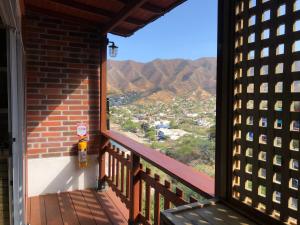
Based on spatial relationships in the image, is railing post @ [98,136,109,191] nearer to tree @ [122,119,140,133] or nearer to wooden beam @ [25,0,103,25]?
tree @ [122,119,140,133]

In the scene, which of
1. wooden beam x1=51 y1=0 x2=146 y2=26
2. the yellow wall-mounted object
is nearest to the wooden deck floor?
the yellow wall-mounted object

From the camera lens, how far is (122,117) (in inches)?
139

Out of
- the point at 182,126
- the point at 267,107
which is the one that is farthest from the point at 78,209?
the point at 267,107

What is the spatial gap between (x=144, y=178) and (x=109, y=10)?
74.0 inches

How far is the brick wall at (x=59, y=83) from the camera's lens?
343 centimetres

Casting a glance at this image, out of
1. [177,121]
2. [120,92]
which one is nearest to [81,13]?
[120,92]

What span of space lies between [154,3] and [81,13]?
40.5 inches

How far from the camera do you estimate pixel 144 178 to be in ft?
8.33

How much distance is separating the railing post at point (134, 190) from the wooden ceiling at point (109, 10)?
146cm

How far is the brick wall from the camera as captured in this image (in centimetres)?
343

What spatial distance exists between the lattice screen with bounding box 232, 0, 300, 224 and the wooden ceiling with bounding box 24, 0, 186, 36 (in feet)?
5.05

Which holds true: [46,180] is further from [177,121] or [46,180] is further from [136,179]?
[177,121]

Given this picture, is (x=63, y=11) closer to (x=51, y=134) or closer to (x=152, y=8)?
(x=152, y=8)

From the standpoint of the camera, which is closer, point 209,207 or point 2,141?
point 209,207
